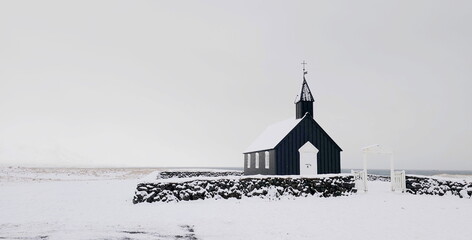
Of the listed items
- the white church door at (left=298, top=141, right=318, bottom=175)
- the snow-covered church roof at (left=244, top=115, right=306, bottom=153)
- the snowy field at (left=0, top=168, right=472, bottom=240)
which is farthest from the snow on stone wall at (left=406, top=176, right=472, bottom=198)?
the snow-covered church roof at (left=244, top=115, right=306, bottom=153)

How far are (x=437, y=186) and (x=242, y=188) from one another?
1295 cm

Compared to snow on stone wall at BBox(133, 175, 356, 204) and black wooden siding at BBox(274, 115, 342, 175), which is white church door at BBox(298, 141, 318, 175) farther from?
snow on stone wall at BBox(133, 175, 356, 204)

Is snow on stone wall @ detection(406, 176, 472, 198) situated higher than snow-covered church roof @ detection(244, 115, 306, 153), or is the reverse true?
snow-covered church roof @ detection(244, 115, 306, 153)

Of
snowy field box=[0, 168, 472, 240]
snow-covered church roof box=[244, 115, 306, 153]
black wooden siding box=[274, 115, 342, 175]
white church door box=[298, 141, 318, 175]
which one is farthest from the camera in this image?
snow-covered church roof box=[244, 115, 306, 153]

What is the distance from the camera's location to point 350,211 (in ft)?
52.0

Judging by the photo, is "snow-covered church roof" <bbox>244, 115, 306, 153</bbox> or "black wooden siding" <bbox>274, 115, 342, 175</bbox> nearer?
"black wooden siding" <bbox>274, 115, 342, 175</bbox>

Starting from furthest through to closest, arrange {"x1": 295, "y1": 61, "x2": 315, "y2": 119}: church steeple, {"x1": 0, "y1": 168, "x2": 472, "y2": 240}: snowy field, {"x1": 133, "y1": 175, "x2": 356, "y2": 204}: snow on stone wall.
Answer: {"x1": 295, "y1": 61, "x2": 315, "y2": 119}: church steeple
{"x1": 133, "y1": 175, "x2": 356, "y2": 204}: snow on stone wall
{"x1": 0, "y1": 168, "x2": 472, "y2": 240}: snowy field

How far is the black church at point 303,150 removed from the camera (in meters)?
28.5

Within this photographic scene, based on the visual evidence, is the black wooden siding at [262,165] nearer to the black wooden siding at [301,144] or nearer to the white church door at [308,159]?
the black wooden siding at [301,144]

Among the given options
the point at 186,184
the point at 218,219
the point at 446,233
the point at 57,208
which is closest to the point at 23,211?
the point at 57,208

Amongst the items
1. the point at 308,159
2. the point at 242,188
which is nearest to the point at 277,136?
the point at 308,159

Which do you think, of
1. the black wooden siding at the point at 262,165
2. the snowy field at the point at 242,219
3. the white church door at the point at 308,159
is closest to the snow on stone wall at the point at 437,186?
the snowy field at the point at 242,219

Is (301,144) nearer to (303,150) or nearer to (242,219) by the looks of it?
(303,150)

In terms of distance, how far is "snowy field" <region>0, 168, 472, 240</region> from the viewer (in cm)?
1130
